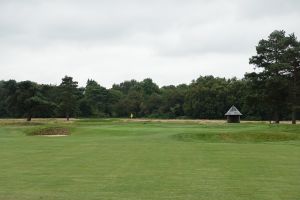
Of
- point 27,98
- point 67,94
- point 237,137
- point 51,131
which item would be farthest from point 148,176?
point 67,94

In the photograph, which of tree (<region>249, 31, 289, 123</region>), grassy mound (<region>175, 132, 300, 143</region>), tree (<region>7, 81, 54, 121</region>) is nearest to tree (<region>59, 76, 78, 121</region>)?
tree (<region>7, 81, 54, 121</region>)

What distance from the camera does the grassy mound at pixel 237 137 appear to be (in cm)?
4381

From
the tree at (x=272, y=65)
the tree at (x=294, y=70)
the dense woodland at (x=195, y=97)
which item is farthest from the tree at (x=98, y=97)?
the tree at (x=294, y=70)

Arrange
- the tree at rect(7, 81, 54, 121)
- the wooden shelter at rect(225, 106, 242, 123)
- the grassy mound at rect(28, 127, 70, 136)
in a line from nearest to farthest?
the grassy mound at rect(28, 127, 70, 136) → the wooden shelter at rect(225, 106, 242, 123) → the tree at rect(7, 81, 54, 121)

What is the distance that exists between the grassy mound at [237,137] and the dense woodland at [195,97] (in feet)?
97.9

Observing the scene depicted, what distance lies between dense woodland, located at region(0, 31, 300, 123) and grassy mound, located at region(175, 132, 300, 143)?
97.9 ft

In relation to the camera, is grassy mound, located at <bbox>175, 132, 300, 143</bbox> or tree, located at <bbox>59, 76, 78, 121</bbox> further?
tree, located at <bbox>59, 76, 78, 121</bbox>

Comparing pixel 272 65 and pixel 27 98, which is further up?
pixel 272 65

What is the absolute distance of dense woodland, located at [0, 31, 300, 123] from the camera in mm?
76750

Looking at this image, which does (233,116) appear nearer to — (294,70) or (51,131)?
(294,70)

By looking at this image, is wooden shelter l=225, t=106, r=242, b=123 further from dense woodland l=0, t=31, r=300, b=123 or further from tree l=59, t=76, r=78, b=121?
tree l=59, t=76, r=78, b=121

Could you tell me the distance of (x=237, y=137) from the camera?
44656 mm

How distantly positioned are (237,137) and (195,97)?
81183mm

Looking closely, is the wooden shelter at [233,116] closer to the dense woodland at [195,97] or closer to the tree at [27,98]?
the dense woodland at [195,97]
